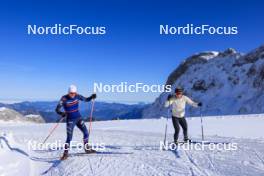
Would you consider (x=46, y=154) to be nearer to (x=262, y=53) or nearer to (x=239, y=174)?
(x=239, y=174)

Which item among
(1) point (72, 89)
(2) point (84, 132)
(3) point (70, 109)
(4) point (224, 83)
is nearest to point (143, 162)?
(2) point (84, 132)

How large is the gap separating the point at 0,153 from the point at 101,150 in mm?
3307

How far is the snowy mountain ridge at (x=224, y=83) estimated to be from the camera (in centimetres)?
6431

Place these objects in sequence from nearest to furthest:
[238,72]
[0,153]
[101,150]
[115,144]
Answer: [0,153]
[101,150]
[115,144]
[238,72]

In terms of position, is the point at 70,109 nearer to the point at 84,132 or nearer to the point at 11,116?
the point at 84,132

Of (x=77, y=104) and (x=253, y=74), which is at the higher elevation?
(x=253, y=74)

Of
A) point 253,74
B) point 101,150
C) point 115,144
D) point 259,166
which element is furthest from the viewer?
point 253,74

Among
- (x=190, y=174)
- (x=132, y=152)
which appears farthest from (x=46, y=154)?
(x=190, y=174)

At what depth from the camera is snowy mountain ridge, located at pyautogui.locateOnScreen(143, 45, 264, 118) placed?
64306mm

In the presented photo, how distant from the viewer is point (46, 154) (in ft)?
43.0

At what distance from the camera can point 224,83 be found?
75812 mm

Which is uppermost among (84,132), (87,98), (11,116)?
(11,116)

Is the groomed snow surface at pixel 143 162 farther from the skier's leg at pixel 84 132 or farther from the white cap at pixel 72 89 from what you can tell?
the white cap at pixel 72 89

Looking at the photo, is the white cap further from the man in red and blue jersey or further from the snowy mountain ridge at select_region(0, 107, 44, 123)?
the snowy mountain ridge at select_region(0, 107, 44, 123)
